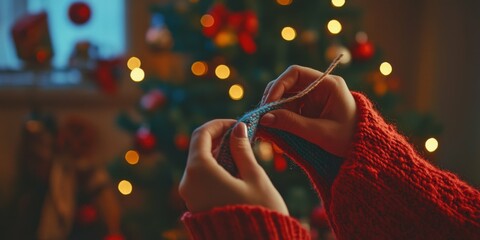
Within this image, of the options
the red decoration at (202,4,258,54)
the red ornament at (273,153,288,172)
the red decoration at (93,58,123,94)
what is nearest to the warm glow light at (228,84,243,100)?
the red decoration at (202,4,258,54)

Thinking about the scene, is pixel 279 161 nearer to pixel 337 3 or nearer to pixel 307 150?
pixel 337 3

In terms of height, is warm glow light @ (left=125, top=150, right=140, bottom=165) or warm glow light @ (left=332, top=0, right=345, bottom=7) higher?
warm glow light @ (left=332, top=0, right=345, bottom=7)

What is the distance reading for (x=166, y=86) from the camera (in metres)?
1.91

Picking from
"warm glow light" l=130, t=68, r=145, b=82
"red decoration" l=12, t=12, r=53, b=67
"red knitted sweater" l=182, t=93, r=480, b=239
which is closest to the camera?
"red knitted sweater" l=182, t=93, r=480, b=239

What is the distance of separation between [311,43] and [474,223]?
4.15ft

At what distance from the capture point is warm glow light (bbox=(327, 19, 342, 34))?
5.98ft

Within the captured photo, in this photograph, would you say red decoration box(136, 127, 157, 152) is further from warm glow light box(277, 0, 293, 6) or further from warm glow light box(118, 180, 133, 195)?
warm glow light box(277, 0, 293, 6)

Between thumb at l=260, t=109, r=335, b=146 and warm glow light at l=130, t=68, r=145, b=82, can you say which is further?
warm glow light at l=130, t=68, r=145, b=82

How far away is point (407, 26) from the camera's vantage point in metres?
2.71

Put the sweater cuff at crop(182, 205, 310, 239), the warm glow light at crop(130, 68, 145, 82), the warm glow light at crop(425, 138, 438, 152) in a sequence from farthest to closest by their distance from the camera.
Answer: the warm glow light at crop(130, 68, 145, 82)
the warm glow light at crop(425, 138, 438, 152)
the sweater cuff at crop(182, 205, 310, 239)

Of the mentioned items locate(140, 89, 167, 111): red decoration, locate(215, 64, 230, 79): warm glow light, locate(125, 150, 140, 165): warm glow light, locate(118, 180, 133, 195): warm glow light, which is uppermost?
locate(215, 64, 230, 79): warm glow light

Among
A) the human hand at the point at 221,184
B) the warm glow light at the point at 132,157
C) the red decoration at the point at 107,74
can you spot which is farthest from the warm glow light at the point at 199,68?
the human hand at the point at 221,184

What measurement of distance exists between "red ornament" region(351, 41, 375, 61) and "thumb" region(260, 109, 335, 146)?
132 centimetres

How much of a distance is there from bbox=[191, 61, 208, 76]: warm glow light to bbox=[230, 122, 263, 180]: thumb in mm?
1412
